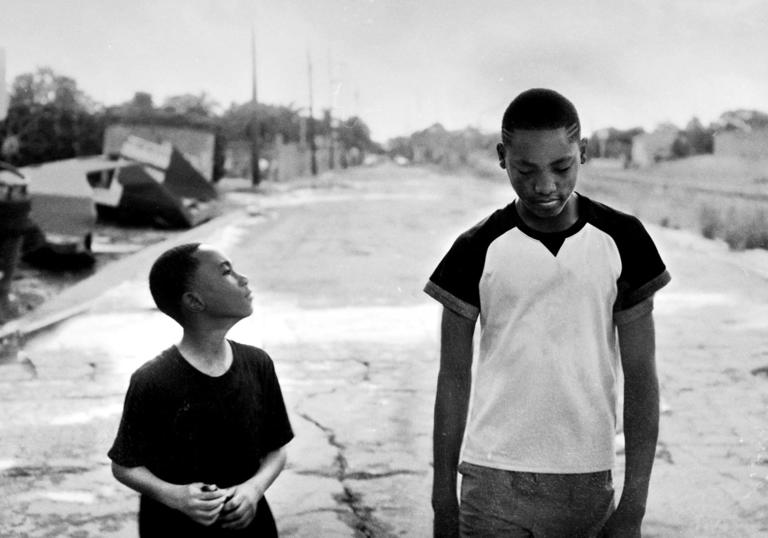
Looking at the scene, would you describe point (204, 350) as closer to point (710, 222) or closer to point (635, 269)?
point (635, 269)

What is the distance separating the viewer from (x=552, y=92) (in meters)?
1.96

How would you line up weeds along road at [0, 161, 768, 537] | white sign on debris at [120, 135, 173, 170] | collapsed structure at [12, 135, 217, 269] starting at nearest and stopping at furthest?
1. weeds along road at [0, 161, 768, 537]
2. collapsed structure at [12, 135, 217, 269]
3. white sign on debris at [120, 135, 173, 170]

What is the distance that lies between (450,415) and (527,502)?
0.22 metres

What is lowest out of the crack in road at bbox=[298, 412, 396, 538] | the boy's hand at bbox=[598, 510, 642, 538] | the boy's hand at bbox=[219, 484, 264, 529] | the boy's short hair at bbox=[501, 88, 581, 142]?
the crack in road at bbox=[298, 412, 396, 538]

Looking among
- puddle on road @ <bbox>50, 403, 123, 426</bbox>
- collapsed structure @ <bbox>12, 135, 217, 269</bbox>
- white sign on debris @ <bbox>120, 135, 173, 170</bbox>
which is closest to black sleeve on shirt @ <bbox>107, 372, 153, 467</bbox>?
puddle on road @ <bbox>50, 403, 123, 426</bbox>

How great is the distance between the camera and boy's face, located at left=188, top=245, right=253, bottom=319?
2037mm

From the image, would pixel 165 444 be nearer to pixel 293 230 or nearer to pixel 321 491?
pixel 321 491

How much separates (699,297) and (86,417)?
6.01m

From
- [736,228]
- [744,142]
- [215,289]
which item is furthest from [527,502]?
[744,142]

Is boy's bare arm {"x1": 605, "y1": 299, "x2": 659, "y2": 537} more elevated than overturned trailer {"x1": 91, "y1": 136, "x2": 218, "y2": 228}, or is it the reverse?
boy's bare arm {"x1": 605, "y1": 299, "x2": 659, "y2": 537}

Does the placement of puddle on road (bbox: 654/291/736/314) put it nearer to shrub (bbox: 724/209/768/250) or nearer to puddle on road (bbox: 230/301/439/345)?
puddle on road (bbox: 230/301/439/345)

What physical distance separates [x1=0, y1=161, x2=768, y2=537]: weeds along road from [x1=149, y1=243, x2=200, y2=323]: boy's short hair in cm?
167

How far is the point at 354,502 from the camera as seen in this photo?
3777mm

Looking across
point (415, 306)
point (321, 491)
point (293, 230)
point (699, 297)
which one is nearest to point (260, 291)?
Result: point (415, 306)
